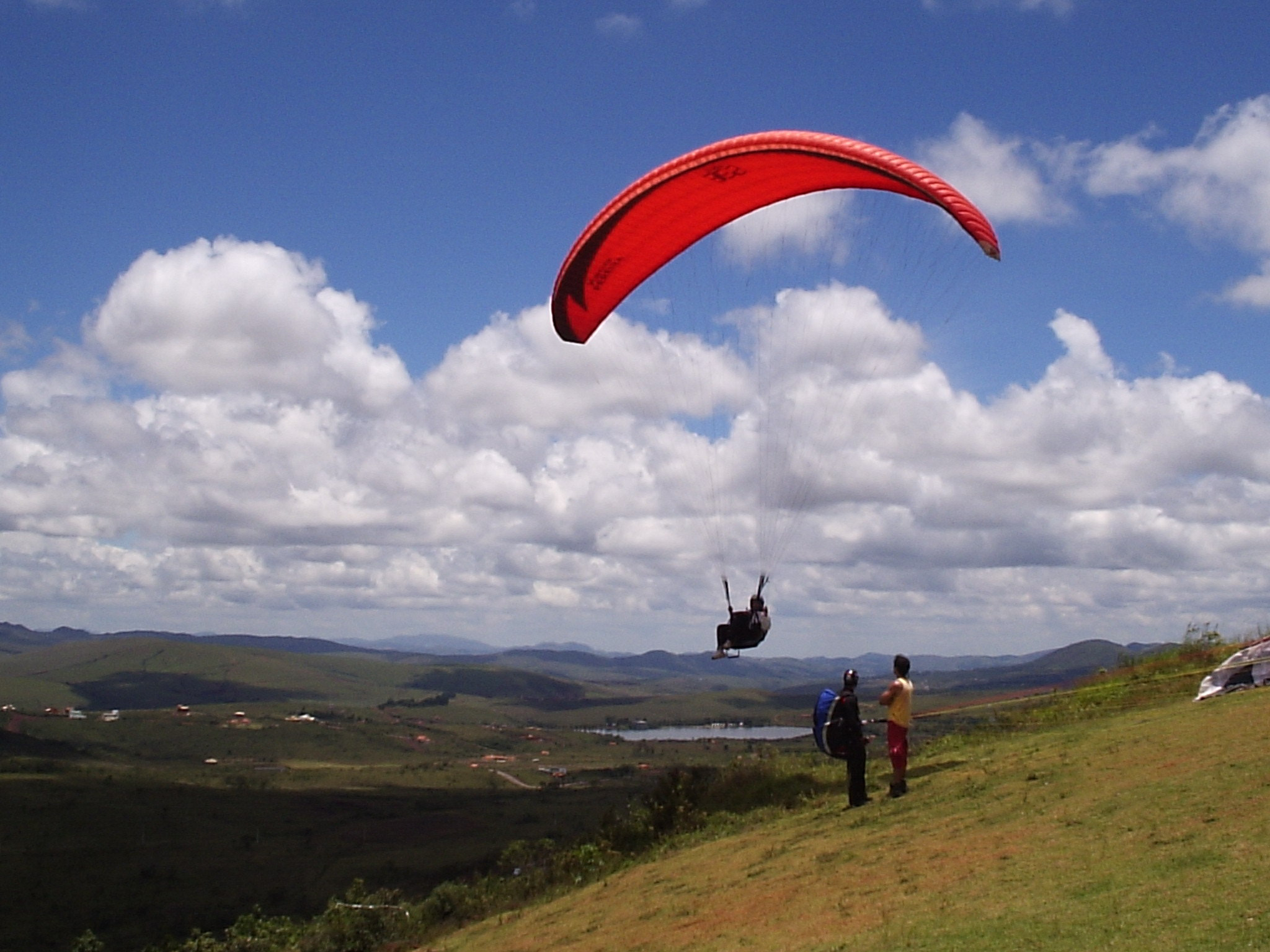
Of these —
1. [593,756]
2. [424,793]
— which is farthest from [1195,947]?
[593,756]

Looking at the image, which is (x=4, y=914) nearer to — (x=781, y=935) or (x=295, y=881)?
(x=295, y=881)

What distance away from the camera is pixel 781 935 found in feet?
30.7

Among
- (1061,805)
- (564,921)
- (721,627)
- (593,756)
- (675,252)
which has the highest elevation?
(675,252)

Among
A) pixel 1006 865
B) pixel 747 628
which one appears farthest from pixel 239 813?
pixel 1006 865

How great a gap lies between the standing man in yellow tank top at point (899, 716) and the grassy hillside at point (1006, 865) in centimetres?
42

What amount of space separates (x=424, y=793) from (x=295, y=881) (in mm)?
43196

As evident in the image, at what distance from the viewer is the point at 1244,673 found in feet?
53.1

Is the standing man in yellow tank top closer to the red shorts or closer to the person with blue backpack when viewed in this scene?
the red shorts

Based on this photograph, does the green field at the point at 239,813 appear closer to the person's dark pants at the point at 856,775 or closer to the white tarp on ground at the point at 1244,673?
the person's dark pants at the point at 856,775

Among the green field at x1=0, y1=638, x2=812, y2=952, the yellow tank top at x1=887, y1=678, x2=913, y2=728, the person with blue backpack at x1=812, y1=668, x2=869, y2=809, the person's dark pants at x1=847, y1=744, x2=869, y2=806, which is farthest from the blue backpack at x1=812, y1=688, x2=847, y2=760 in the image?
the green field at x1=0, y1=638, x2=812, y2=952

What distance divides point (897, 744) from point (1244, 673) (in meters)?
6.35

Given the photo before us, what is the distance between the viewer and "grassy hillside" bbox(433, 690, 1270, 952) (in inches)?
291

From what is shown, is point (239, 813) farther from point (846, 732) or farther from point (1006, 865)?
point (1006, 865)

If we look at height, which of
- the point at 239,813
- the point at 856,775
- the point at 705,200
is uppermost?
the point at 705,200
